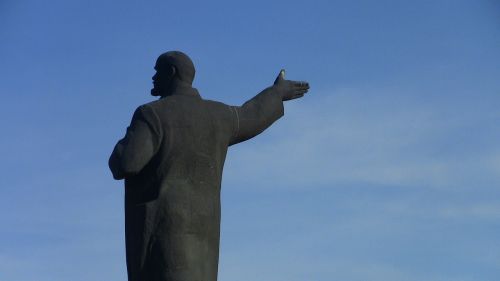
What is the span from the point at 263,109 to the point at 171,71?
1027 mm

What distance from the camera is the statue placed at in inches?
367

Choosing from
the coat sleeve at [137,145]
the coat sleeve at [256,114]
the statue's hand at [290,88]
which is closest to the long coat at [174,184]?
the coat sleeve at [137,145]

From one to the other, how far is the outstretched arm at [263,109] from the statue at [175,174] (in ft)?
0.07

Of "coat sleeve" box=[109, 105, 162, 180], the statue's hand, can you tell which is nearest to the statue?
"coat sleeve" box=[109, 105, 162, 180]

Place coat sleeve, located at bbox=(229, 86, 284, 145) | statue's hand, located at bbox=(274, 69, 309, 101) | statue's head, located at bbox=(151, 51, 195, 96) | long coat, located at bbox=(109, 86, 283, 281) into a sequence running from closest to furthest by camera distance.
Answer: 1. long coat, located at bbox=(109, 86, 283, 281)
2. statue's head, located at bbox=(151, 51, 195, 96)
3. coat sleeve, located at bbox=(229, 86, 284, 145)
4. statue's hand, located at bbox=(274, 69, 309, 101)

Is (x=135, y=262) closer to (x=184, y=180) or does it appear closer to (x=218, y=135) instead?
(x=184, y=180)

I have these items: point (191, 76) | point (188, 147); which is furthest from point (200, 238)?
point (191, 76)

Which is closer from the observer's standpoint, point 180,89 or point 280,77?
point 180,89

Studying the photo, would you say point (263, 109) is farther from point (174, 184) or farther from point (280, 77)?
point (174, 184)

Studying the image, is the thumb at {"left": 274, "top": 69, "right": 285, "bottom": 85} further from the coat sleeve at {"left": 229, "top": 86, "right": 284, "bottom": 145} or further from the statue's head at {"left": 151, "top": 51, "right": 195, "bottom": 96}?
the statue's head at {"left": 151, "top": 51, "right": 195, "bottom": 96}

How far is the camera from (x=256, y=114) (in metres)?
10.2

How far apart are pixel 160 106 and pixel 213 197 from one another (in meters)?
1.02

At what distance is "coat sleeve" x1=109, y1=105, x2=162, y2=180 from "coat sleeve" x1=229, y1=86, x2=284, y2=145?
0.89 metres

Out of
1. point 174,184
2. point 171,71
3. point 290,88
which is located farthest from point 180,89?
point 290,88
